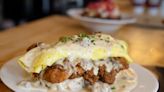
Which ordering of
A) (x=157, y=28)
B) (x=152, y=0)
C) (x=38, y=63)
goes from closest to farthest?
1. (x=38, y=63)
2. (x=157, y=28)
3. (x=152, y=0)

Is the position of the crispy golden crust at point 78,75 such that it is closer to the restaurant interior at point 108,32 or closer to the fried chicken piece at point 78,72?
the fried chicken piece at point 78,72

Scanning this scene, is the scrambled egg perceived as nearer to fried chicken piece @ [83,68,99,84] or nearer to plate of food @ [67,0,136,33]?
fried chicken piece @ [83,68,99,84]

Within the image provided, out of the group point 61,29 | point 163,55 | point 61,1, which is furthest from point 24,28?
point 61,1

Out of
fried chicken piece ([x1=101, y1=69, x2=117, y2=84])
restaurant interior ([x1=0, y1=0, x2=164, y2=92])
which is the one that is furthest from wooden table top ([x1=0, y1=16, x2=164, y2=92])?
fried chicken piece ([x1=101, y1=69, x2=117, y2=84])

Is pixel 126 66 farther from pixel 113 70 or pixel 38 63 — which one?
pixel 38 63

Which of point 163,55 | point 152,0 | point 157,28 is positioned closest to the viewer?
point 163,55

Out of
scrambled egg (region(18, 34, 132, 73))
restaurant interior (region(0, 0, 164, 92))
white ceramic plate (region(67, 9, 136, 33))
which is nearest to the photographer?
scrambled egg (region(18, 34, 132, 73))

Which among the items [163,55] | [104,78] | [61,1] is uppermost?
[104,78]
